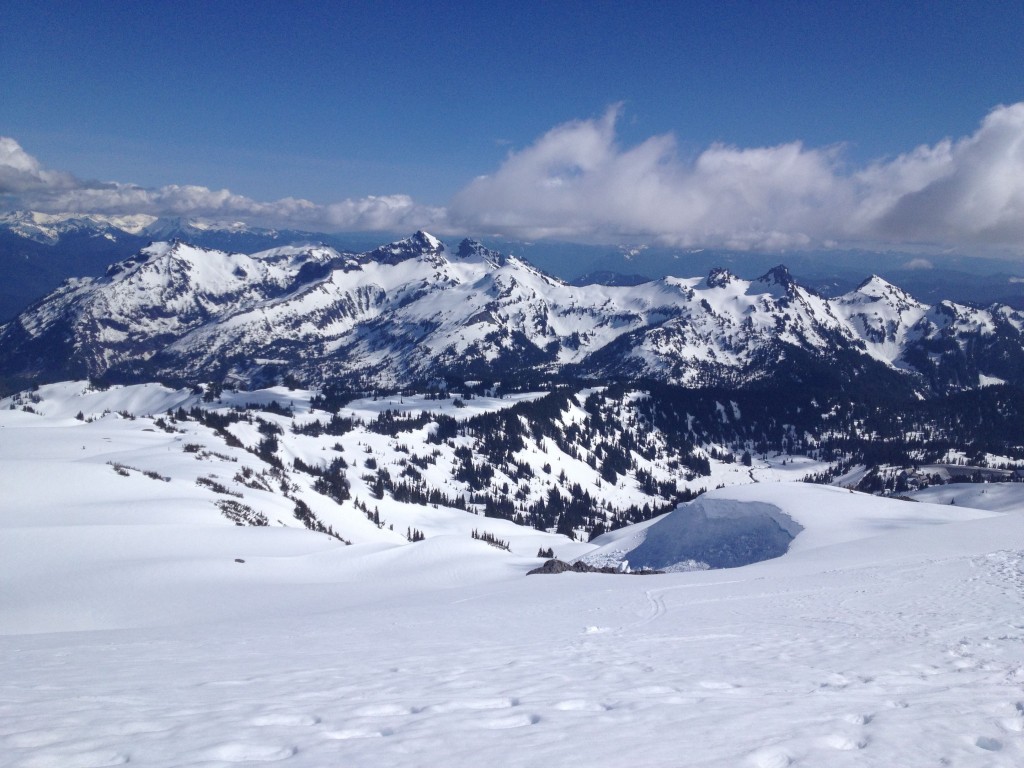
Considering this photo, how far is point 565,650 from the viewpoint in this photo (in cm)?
1581

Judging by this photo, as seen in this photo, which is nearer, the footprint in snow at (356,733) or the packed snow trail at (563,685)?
the packed snow trail at (563,685)

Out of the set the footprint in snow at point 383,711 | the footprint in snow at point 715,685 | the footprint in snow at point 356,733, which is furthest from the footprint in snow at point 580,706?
the footprint in snow at point 356,733

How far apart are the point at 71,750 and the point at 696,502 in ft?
227

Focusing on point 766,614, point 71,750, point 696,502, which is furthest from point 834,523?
point 71,750

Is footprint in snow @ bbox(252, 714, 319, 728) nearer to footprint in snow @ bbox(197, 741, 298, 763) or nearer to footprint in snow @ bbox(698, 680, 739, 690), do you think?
footprint in snow @ bbox(197, 741, 298, 763)

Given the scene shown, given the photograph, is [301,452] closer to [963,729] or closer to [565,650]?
[565,650]

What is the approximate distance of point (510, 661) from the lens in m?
14.0

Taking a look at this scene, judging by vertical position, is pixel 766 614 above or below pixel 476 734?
below

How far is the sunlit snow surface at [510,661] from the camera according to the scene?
7.34 metres

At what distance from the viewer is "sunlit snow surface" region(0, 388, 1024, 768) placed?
7.34 metres

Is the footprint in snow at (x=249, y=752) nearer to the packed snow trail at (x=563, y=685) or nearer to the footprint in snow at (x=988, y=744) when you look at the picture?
the packed snow trail at (x=563, y=685)

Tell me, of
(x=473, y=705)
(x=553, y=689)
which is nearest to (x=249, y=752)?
(x=473, y=705)

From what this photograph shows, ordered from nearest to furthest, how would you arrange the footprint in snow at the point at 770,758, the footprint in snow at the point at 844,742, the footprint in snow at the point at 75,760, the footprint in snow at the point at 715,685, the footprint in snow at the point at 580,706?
1. the footprint in snow at the point at 75,760
2. the footprint in snow at the point at 770,758
3. the footprint in snow at the point at 844,742
4. the footprint in snow at the point at 580,706
5. the footprint in snow at the point at 715,685

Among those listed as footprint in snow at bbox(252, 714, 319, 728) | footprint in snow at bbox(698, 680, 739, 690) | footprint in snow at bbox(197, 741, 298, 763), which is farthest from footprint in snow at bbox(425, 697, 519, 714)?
footprint in snow at bbox(698, 680, 739, 690)
